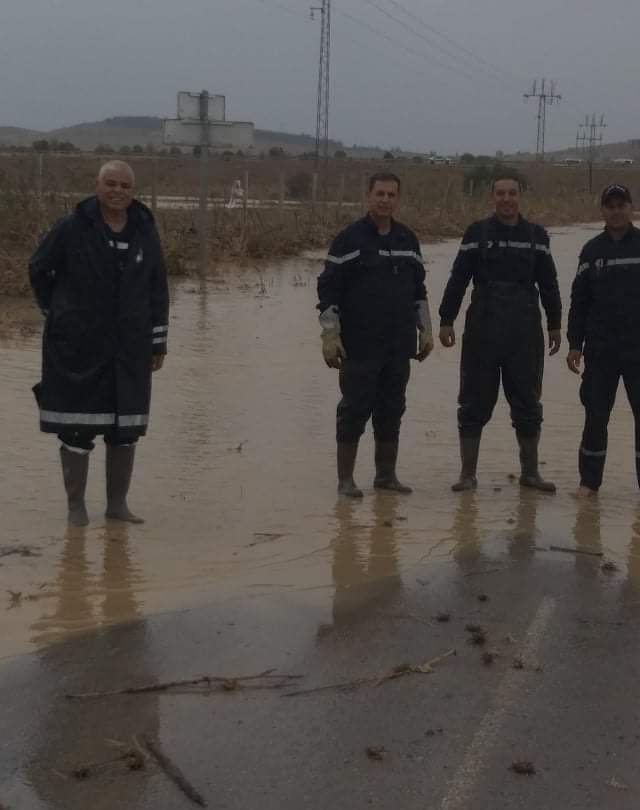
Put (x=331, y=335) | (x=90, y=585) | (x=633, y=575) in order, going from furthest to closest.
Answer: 1. (x=331, y=335)
2. (x=633, y=575)
3. (x=90, y=585)

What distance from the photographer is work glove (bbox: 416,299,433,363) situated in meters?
7.18

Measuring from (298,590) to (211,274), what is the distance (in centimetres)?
1445

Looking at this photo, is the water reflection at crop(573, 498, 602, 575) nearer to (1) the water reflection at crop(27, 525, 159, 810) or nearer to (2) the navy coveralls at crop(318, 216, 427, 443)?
(2) the navy coveralls at crop(318, 216, 427, 443)

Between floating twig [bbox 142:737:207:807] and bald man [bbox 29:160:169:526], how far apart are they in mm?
2654

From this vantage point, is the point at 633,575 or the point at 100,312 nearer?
the point at 633,575

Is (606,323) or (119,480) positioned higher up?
(606,323)

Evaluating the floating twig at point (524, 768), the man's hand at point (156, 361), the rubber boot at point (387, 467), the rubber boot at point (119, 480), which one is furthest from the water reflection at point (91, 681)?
the rubber boot at point (387, 467)

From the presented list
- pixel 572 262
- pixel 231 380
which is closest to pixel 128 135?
pixel 572 262

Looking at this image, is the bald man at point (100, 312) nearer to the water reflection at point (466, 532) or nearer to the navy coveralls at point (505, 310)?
the water reflection at point (466, 532)

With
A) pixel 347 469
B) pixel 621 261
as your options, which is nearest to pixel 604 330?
pixel 621 261

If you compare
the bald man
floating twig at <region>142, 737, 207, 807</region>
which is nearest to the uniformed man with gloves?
the bald man

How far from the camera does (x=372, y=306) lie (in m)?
7.03

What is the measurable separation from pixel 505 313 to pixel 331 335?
106 cm

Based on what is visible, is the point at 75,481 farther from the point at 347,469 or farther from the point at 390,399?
the point at 390,399
